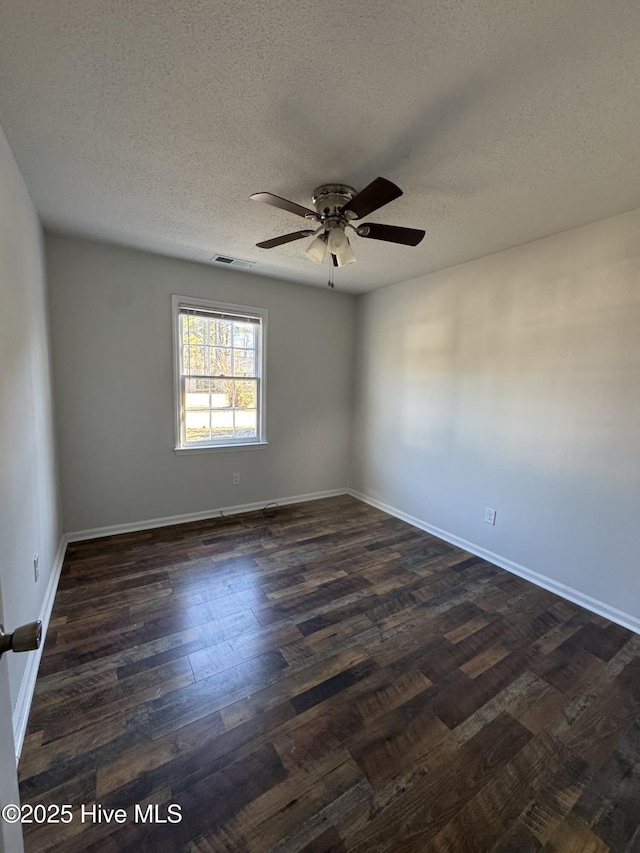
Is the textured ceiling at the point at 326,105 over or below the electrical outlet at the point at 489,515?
over

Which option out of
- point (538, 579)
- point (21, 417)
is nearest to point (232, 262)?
point (21, 417)

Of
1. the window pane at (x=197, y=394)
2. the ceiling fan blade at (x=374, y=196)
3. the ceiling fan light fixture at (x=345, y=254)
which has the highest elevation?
the ceiling fan blade at (x=374, y=196)

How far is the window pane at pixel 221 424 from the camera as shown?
12.2ft

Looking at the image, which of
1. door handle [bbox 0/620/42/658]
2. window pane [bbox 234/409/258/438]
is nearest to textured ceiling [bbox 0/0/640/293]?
door handle [bbox 0/620/42/658]

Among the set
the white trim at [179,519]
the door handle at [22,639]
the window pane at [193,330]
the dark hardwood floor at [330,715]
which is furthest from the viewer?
the window pane at [193,330]

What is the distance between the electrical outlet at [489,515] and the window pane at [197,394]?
2833mm

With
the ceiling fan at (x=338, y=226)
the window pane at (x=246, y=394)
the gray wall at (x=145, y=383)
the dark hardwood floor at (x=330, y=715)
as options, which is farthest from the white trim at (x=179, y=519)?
the ceiling fan at (x=338, y=226)

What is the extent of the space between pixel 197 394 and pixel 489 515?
2.96 metres

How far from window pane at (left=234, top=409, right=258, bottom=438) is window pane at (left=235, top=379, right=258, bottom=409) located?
0.18 ft

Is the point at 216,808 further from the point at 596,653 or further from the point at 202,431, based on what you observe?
the point at 202,431

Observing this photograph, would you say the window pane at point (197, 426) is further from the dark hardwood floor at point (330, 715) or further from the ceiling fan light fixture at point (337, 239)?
the ceiling fan light fixture at point (337, 239)

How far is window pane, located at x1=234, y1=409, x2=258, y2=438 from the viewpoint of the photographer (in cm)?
387

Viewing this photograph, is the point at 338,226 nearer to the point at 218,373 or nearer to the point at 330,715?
the point at 218,373

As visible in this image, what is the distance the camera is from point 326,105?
142 cm
